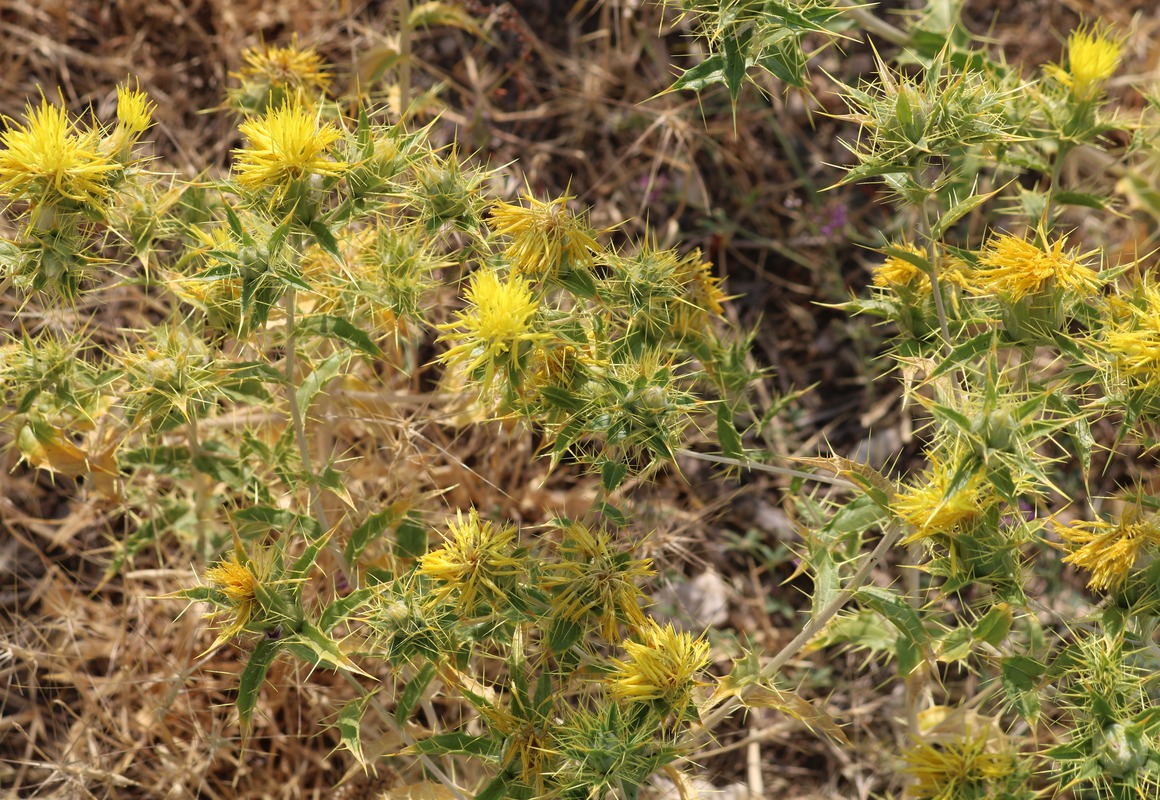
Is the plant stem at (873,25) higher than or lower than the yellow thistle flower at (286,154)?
lower

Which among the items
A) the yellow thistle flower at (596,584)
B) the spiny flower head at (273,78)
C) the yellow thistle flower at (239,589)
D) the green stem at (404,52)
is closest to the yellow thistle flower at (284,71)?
the spiny flower head at (273,78)

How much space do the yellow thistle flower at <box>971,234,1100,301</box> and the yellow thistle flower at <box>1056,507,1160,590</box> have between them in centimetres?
47

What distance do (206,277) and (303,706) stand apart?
5.50 feet

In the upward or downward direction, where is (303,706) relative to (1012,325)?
downward

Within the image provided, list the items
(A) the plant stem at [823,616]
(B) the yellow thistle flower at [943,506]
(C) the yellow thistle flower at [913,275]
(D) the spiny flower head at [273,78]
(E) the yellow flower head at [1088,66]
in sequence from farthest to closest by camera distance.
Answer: (D) the spiny flower head at [273,78], (E) the yellow flower head at [1088,66], (C) the yellow thistle flower at [913,275], (A) the plant stem at [823,616], (B) the yellow thistle flower at [943,506]

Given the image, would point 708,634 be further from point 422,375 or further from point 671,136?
point 671,136

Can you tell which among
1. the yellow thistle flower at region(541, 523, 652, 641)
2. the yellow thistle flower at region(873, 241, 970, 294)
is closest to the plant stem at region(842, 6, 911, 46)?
the yellow thistle flower at region(873, 241, 970, 294)

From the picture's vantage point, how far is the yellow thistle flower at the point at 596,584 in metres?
1.92

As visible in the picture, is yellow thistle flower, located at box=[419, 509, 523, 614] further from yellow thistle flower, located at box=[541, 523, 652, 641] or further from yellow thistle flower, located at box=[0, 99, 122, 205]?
yellow thistle flower, located at box=[0, 99, 122, 205]

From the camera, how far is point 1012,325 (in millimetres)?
2016

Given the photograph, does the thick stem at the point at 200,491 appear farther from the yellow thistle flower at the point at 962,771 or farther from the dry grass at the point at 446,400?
the yellow thistle flower at the point at 962,771

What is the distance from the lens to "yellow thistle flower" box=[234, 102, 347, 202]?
1875 mm

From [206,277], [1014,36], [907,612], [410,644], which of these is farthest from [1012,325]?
[1014,36]

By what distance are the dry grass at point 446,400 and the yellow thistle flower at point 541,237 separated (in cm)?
98
